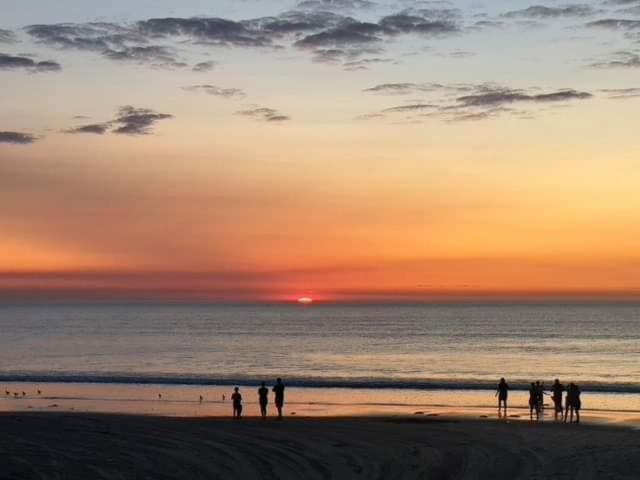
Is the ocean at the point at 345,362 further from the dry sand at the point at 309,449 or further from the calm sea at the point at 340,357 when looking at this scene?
the dry sand at the point at 309,449

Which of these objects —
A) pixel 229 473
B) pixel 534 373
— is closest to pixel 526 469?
pixel 229 473

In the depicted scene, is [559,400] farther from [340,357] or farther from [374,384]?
[340,357]

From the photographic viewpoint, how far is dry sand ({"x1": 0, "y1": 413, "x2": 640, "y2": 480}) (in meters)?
20.8

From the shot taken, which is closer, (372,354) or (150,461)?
(150,461)

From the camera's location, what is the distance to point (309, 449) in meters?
23.9

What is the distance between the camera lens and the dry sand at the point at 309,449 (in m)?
20.8

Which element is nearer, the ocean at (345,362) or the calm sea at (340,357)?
the ocean at (345,362)

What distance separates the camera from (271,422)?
3020 centimetres

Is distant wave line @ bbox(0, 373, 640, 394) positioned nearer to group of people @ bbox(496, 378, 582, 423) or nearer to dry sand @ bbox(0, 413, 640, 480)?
group of people @ bbox(496, 378, 582, 423)

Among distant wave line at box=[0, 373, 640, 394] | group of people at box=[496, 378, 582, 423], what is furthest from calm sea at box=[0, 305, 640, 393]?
group of people at box=[496, 378, 582, 423]

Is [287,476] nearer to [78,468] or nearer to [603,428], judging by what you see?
[78,468]

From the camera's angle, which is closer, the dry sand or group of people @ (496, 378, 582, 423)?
the dry sand

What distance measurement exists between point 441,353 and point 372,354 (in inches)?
308

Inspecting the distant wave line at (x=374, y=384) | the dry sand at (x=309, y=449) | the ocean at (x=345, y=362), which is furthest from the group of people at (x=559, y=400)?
the distant wave line at (x=374, y=384)
